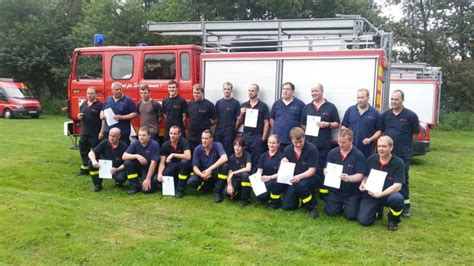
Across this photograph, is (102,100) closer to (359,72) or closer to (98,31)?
(359,72)

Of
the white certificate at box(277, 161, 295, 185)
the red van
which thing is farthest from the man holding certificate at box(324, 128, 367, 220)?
the red van

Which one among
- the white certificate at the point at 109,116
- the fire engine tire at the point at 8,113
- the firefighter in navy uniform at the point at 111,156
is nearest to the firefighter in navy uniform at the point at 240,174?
the firefighter in navy uniform at the point at 111,156

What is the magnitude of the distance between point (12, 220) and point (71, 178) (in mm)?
2783

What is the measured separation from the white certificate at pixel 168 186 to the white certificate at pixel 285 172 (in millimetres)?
1781

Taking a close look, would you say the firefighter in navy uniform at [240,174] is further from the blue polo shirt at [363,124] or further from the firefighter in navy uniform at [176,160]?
the blue polo shirt at [363,124]

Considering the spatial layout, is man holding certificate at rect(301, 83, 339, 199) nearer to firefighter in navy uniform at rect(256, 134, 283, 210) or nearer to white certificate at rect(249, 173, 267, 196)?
firefighter in navy uniform at rect(256, 134, 283, 210)

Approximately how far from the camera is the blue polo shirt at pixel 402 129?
243 inches

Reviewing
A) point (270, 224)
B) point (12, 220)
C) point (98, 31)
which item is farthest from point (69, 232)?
point (98, 31)

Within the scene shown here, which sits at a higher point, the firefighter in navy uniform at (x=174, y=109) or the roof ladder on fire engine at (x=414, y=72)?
the roof ladder on fire engine at (x=414, y=72)

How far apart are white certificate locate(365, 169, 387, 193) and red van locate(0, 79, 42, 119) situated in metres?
21.5

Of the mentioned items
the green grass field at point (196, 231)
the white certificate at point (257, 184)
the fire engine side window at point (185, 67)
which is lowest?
the green grass field at point (196, 231)

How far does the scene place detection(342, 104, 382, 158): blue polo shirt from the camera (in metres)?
6.30

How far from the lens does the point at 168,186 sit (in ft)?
23.4

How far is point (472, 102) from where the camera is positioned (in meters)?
25.0
